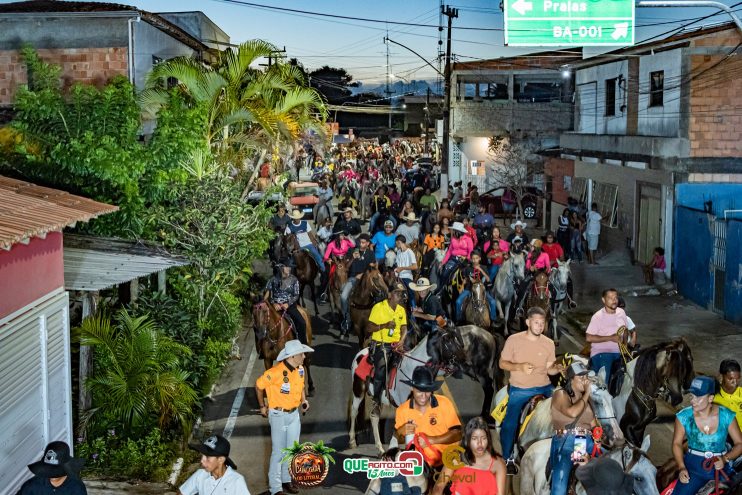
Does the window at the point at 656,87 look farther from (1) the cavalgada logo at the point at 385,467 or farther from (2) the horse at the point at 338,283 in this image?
(1) the cavalgada logo at the point at 385,467

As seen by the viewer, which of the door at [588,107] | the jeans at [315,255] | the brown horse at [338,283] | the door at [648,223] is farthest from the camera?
the door at [588,107]

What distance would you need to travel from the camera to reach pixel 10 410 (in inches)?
336

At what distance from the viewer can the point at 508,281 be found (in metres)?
17.2

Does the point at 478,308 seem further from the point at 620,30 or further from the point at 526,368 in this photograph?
the point at 526,368

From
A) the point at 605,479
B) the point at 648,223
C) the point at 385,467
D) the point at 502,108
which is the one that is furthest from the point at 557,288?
the point at 502,108

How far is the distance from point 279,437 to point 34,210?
10.5 ft

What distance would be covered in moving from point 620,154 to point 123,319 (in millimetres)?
17235

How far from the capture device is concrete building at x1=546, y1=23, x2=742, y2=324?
21438 mm

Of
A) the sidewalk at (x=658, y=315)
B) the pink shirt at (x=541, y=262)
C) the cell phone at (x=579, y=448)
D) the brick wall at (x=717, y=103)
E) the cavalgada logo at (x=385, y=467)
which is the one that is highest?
the brick wall at (x=717, y=103)

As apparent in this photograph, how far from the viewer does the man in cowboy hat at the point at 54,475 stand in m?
6.86

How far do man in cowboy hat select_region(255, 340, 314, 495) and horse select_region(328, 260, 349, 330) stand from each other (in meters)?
8.68

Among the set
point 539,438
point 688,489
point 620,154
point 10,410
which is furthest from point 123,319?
point 620,154

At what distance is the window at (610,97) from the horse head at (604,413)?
2171 centimetres

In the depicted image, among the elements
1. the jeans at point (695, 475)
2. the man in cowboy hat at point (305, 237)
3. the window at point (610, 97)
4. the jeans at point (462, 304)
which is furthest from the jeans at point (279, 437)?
the window at point (610, 97)
